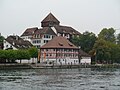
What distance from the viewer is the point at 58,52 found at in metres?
93.9

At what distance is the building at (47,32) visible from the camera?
107588mm

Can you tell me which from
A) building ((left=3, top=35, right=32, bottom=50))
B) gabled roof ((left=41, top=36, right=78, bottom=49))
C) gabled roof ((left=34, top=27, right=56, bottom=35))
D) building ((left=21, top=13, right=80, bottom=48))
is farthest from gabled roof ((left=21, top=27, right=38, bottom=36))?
gabled roof ((left=41, top=36, right=78, bottom=49))

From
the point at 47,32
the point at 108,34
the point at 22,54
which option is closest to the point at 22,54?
the point at 22,54

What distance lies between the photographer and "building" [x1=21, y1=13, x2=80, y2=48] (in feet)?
353

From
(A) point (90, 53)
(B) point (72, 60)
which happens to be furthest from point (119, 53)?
(B) point (72, 60)

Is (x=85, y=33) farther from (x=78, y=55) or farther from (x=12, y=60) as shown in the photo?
(x=12, y=60)

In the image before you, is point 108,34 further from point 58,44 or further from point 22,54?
point 22,54

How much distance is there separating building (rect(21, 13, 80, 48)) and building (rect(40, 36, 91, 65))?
12.3 metres

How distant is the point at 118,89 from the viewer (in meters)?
32.5

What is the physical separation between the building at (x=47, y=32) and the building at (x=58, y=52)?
12288 mm

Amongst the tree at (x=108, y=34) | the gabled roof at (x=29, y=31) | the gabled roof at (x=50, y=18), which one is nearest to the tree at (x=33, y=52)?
the gabled roof at (x=29, y=31)

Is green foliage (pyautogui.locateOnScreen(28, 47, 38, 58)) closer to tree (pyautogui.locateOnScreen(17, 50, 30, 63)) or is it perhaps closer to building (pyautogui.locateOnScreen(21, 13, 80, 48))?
tree (pyautogui.locateOnScreen(17, 50, 30, 63))

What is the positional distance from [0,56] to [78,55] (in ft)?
92.5

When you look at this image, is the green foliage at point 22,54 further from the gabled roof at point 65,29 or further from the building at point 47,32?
the gabled roof at point 65,29
